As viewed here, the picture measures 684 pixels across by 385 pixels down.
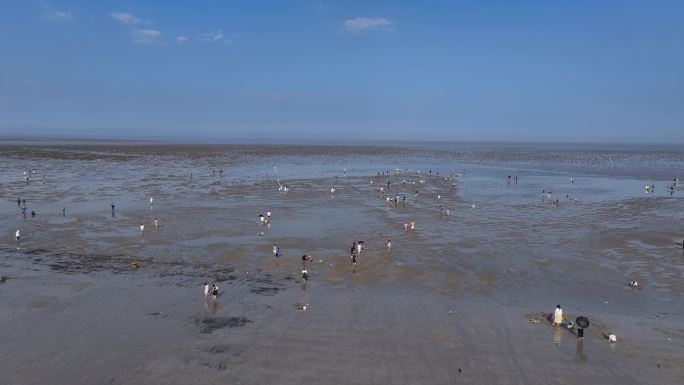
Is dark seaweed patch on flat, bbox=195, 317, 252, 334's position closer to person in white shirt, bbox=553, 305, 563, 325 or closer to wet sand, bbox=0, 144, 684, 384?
wet sand, bbox=0, 144, 684, 384

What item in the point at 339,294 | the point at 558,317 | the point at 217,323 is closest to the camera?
the point at 558,317

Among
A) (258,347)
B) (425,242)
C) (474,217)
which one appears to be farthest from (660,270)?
(258,347)

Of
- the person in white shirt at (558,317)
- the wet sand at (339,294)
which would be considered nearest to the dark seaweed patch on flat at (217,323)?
the wet sand at (339,294)

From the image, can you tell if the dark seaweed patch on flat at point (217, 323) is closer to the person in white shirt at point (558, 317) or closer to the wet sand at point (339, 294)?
the wet sand at point (339, 294)

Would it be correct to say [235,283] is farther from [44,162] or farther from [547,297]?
[44,162]

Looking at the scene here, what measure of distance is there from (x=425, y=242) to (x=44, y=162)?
79165mm

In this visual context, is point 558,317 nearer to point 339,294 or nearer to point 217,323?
point 339,294

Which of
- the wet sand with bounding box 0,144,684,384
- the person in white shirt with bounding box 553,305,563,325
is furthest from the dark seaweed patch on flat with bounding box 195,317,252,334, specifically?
the person in white shirt with bounding box 553,305,563,325

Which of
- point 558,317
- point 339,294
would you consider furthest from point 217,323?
point 558,317

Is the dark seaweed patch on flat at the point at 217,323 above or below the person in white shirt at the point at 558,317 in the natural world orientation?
below

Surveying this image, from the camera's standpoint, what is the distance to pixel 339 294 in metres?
21.2

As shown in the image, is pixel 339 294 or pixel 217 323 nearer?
pixel 217 323

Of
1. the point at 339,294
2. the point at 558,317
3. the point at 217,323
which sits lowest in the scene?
the point at 217,323

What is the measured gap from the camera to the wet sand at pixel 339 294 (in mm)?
14680
